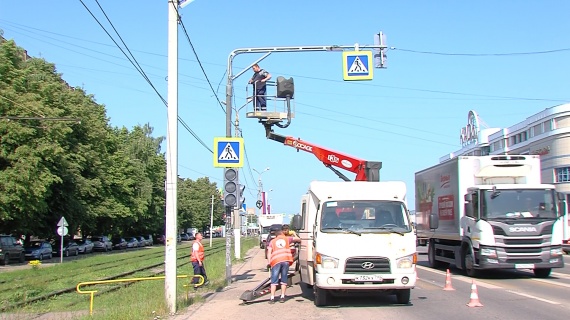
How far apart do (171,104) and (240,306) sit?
15.6ft

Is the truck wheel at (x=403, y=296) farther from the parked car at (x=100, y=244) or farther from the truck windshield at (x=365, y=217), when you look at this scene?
the parked car at (x=100, y=244)

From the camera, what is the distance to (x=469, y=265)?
729 inches

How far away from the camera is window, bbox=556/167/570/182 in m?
60.0

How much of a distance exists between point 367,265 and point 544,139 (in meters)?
60.0

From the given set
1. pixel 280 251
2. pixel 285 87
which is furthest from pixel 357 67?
pixel 280 251

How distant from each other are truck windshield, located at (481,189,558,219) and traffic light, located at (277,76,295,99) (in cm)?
680

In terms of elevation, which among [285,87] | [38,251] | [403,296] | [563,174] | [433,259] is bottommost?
[38,251]

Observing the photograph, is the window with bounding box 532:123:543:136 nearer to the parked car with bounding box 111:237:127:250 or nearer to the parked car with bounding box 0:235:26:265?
the parked car with bounding box 111:237:127:250

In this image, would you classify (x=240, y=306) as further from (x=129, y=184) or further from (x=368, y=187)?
(x=129, y=184)

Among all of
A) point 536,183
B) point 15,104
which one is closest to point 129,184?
point 15,104

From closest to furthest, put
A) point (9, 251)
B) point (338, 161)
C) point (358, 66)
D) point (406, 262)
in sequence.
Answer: point (406, 262) < point (358, 66) < point (338, 161) < point (9, 251)

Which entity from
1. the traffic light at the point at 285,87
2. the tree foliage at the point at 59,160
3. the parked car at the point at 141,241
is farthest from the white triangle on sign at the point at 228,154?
the parked car at the point at 141,241

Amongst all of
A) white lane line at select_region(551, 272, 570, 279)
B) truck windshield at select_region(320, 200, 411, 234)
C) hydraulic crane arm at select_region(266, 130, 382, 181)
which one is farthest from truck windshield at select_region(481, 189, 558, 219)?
truck windshield at select_region(320, 200, 411, 234)

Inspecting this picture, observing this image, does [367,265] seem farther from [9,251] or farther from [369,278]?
[9,251]
